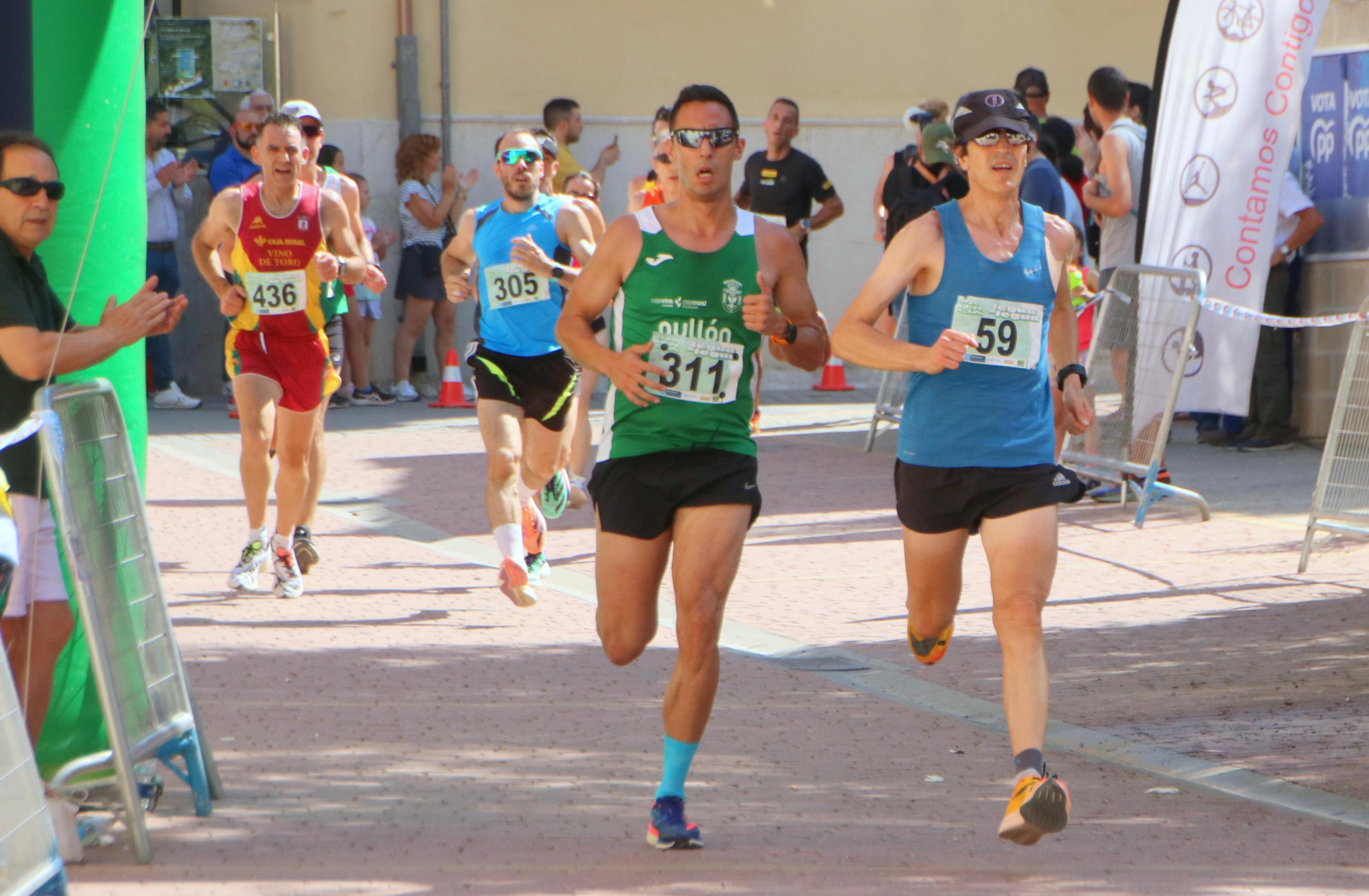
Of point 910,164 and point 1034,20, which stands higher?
point 1034,20

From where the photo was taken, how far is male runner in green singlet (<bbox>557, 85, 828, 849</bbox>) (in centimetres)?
487

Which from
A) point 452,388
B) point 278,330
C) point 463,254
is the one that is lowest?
point 452,388

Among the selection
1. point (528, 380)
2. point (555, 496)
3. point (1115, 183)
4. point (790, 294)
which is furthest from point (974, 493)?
point (1115, 183)

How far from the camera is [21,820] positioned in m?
3.72

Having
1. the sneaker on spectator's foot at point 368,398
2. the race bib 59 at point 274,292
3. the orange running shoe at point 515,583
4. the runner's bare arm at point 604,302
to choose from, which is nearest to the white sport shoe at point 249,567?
the race bib 59 at point 274,292

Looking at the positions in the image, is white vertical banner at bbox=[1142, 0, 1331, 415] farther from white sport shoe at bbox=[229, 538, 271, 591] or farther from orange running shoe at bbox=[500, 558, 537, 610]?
white sport shoe at bbox=[229, 538, 271, 591]

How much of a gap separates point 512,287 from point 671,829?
4183mm

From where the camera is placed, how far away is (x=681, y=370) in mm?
4992

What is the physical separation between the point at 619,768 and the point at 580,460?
5505 mm

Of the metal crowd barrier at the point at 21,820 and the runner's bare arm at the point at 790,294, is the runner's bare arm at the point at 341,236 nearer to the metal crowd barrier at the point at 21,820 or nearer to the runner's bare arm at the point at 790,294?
the runner's bare arm at the point at 790,294

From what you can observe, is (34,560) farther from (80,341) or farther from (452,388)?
(452,388)

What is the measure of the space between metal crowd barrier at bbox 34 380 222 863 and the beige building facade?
12317 millimetres

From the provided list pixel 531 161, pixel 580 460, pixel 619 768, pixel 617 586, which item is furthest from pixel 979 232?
pixel 580 460

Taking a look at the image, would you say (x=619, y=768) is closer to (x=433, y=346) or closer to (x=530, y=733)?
(x=530, y=733)
